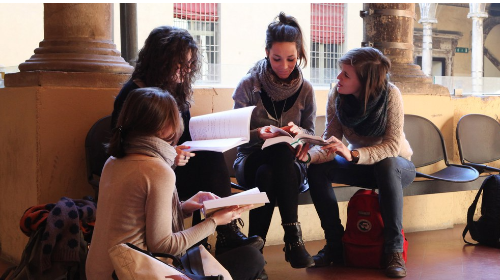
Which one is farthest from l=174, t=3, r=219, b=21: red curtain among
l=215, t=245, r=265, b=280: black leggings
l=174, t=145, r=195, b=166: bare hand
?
l=215, t=245, r=265, b=280: black leggings

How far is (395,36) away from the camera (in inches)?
195

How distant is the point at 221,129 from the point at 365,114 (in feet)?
3.36

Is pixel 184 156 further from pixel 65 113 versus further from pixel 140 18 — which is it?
pixel 140 18

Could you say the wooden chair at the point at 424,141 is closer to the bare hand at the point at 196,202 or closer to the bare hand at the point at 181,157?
the bare hand at the point at 181,157

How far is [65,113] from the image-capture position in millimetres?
3432

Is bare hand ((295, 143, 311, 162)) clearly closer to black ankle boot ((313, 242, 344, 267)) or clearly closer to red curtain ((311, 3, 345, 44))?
black ankle boot ((313, 242, 344, 267))

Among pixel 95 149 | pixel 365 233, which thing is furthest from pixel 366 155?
pixel 95 149

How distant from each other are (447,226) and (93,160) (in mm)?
2882

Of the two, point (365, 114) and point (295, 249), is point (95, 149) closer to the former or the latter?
point (295, 249)

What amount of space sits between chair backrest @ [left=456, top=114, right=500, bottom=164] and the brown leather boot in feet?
5.43

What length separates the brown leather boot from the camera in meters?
3.30

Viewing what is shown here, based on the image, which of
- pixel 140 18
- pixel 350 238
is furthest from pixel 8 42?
pixel 350 238

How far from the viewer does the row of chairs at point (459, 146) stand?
4.18 m

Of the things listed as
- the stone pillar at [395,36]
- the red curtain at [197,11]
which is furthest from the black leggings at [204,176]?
the red curtain at [197,11]
